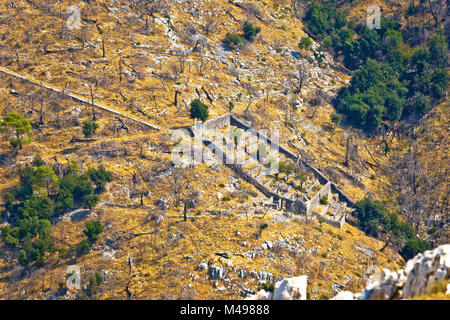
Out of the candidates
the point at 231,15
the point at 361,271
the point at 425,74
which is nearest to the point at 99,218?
the point at 361,271

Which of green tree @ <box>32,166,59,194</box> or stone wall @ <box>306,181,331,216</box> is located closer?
green tree @ <box>32,166,59,194</box>

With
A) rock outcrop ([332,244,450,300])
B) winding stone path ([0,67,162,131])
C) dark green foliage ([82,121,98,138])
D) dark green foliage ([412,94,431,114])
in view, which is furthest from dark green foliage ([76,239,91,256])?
dark green foliage ([412,94,431,114])

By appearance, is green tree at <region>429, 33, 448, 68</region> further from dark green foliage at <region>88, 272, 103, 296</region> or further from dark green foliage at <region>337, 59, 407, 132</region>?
dark green foliage at <region>88, 272, 103, 296</region>

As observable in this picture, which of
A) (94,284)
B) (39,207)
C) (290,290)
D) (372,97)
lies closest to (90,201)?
(39,207)

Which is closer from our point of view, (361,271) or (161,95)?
(361,271)

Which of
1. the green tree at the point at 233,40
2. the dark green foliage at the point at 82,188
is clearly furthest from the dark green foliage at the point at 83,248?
the green tree at the point at 233,40
